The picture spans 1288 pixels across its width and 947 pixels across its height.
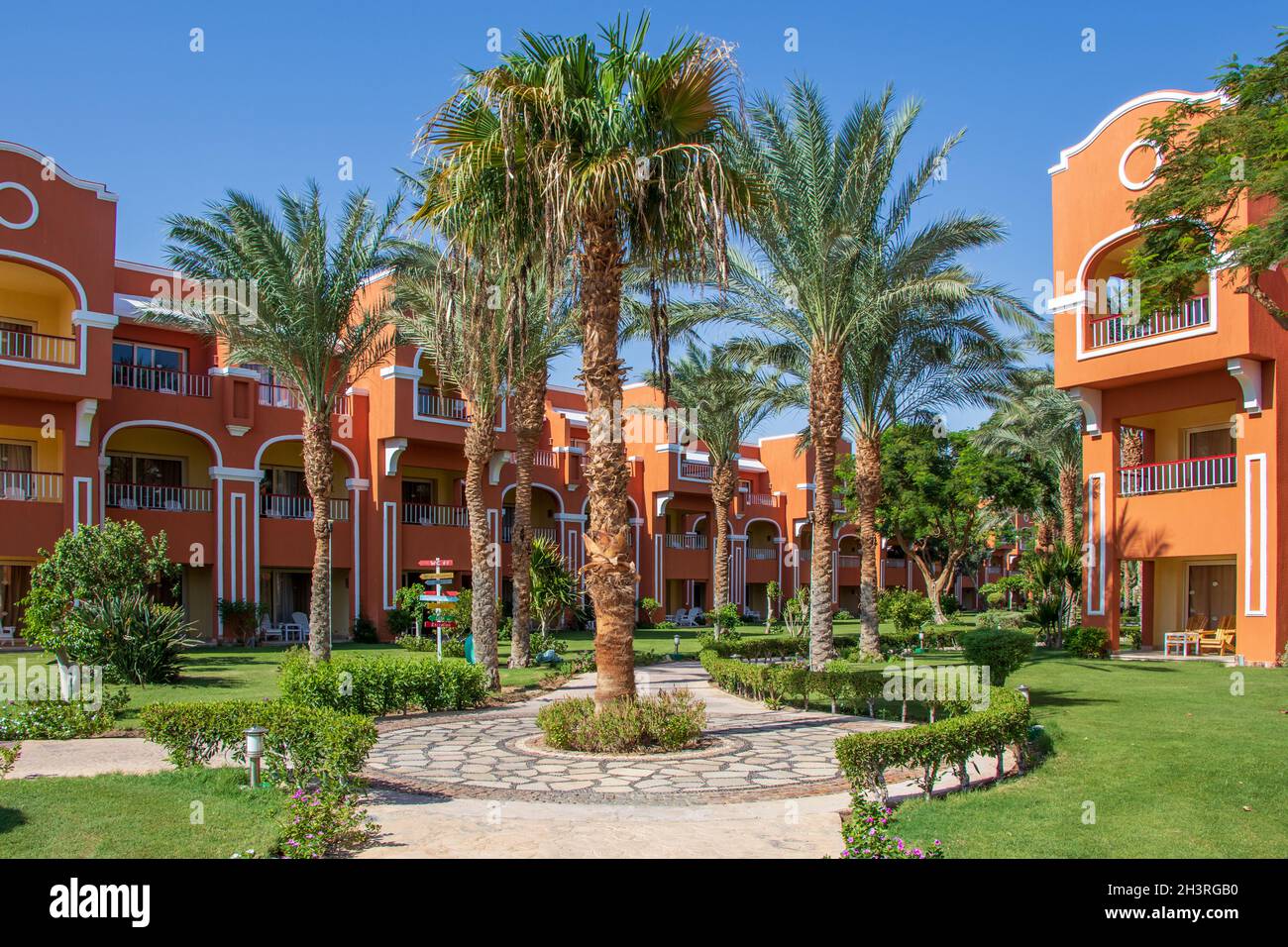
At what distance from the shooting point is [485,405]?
20594 mm

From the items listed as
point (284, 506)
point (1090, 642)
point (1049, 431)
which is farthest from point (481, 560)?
point (1049, 431)

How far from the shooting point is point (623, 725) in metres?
11.3

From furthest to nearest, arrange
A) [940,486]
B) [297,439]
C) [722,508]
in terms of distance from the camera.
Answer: [940,486]
[722,508]
[297,439]

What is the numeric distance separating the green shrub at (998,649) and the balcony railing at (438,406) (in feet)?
65.7

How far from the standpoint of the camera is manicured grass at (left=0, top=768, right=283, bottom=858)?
706 cm

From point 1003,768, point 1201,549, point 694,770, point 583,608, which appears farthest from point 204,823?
point 583,608

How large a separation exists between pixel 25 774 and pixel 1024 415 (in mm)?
29534

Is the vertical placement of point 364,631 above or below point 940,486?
below

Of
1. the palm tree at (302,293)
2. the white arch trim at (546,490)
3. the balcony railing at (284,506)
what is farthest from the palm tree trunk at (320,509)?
the white arch trim at (546,490)

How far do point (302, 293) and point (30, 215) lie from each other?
999 cm

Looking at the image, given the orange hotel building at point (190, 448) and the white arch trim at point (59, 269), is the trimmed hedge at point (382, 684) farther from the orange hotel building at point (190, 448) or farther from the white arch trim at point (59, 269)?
the white arch trim at point (59, 269)

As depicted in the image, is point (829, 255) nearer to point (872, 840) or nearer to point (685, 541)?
point (872, 840)

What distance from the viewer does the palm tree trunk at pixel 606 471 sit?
38.7 feet

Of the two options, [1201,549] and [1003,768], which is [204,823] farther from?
[1201,549]
